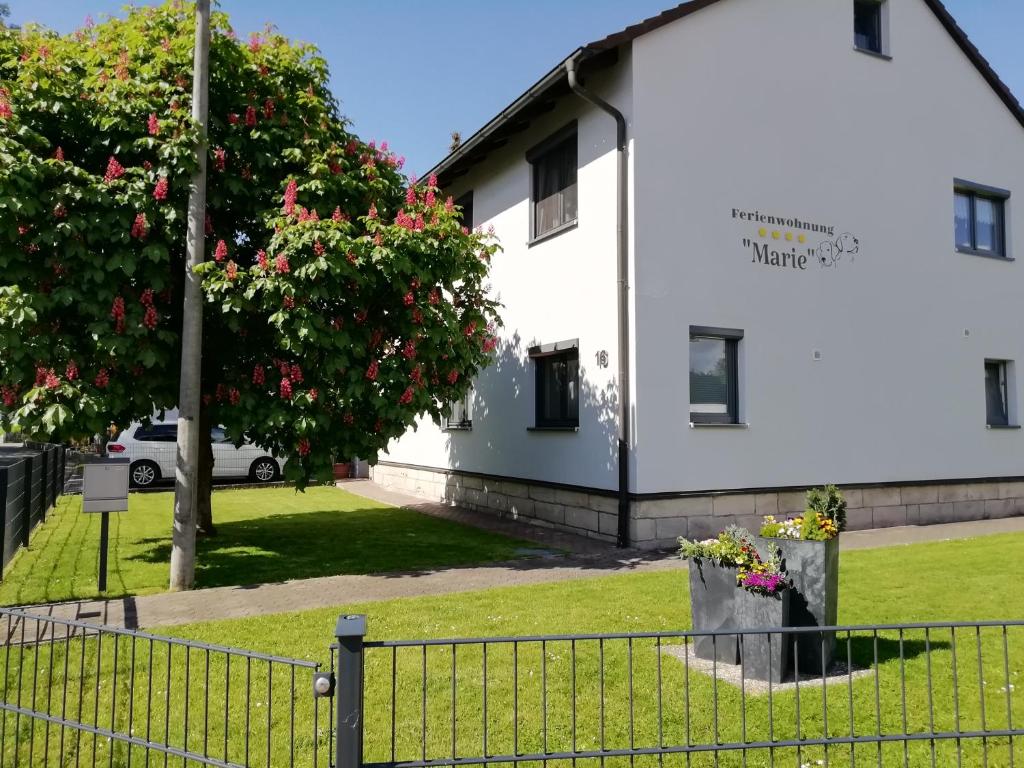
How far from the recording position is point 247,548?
10.3m

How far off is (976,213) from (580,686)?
44.1ft

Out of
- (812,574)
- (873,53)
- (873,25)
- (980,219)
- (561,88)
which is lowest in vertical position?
(812,574)

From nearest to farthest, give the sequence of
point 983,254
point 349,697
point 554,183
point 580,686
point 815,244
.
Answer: point 349,697, point 580,686, point 815,244, point 554,183, point 983,254

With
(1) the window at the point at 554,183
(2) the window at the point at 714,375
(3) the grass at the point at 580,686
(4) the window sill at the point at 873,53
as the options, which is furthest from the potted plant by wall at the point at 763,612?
(4) the window sill at the point at 873,53

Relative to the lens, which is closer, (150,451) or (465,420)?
(465,420)

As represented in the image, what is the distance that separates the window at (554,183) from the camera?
12.2 metres

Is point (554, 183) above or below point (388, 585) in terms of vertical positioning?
above

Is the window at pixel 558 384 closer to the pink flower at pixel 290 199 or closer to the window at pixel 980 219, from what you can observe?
the pink flower at pixel 290 199

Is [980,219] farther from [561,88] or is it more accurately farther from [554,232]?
[561,88]

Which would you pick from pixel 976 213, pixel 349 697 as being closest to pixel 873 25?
pixel 976 213

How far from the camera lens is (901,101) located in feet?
43.1

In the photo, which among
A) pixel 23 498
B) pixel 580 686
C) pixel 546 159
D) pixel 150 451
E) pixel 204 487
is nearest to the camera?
pixel 580 686

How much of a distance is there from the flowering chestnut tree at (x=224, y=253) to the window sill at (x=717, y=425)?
3107mm

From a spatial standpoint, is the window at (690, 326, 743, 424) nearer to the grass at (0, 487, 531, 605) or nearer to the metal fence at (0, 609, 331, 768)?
the grass at (0, 487, 531, 605)
